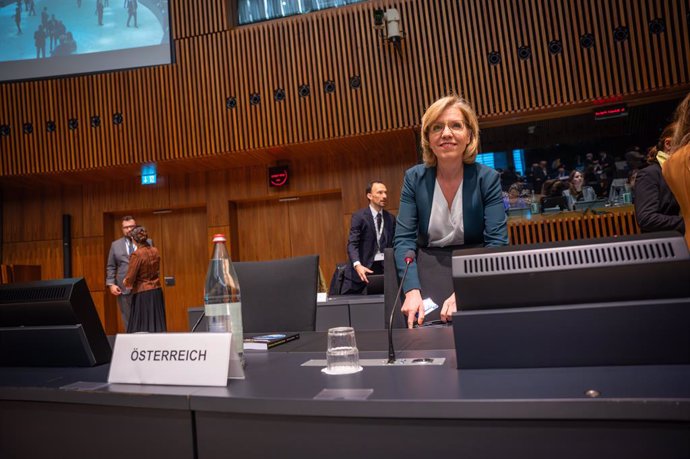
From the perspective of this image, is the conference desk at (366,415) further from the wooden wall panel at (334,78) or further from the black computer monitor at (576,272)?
the wooden wall panel at (334,78)

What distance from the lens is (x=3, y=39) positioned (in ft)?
22.6

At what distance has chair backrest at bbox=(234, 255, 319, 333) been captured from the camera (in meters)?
2.14

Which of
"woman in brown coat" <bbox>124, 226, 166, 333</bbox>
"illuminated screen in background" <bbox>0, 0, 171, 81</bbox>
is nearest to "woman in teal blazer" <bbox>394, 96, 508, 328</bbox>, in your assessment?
"woman in brown coat" <bbox>124, 226, 166, 333</bbox>

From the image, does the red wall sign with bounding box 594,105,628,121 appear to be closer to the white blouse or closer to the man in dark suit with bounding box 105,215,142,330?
the white blouse

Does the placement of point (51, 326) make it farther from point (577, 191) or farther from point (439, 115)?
point (577, 191)

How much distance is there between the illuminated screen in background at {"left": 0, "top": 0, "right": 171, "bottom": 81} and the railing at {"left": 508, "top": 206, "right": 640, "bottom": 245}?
5.06 m

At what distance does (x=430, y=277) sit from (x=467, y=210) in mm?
298

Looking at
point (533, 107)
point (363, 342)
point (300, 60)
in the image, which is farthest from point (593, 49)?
point (363, 342)

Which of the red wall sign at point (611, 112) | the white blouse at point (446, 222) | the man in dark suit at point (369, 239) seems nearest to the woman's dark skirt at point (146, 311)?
the man in dark suit at point (369, 239)

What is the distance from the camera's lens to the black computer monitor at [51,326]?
130cm

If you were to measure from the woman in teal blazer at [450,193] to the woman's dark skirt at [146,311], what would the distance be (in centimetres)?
387

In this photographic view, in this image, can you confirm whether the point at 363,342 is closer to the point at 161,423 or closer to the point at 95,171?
the point at 161,423

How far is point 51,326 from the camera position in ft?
4.37

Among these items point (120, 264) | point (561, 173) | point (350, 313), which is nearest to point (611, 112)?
point (561, 173)
